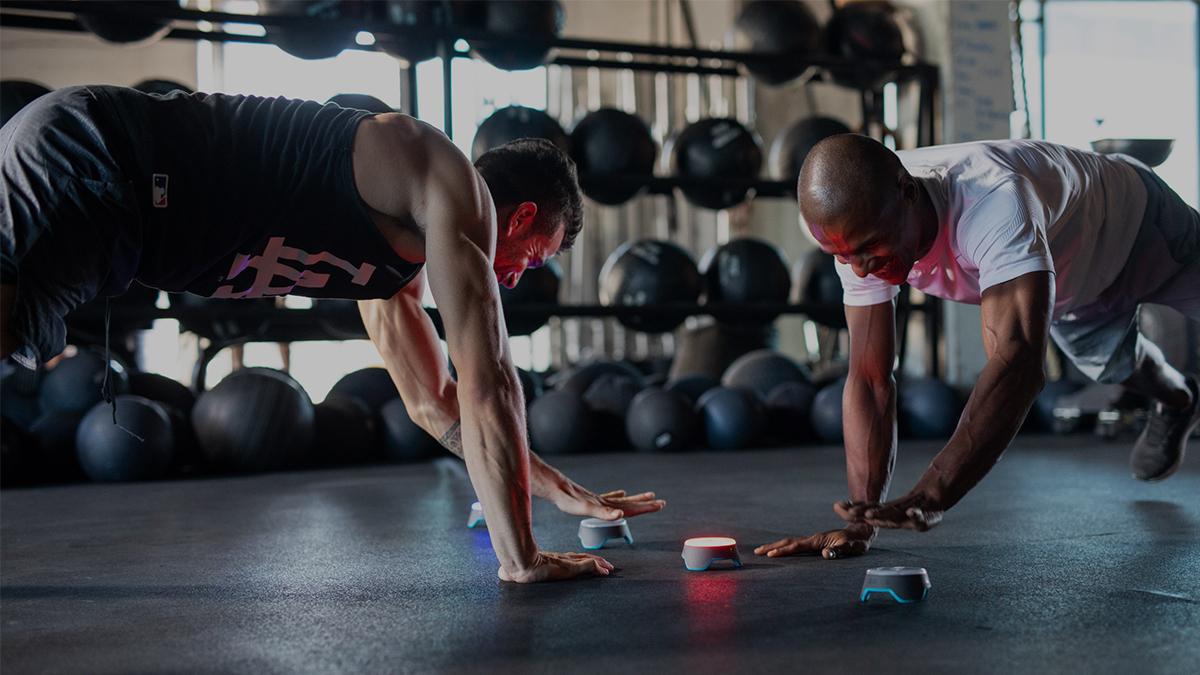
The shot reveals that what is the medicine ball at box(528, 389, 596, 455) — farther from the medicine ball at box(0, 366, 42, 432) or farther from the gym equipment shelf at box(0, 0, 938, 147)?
the medicine ball at box(0, 366, 42, 432)

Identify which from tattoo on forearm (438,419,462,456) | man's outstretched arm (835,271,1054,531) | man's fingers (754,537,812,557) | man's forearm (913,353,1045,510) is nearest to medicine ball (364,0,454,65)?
tattoo on forearm (438,419,462,456)

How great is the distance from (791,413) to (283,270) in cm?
350

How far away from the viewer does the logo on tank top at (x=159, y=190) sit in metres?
1.69

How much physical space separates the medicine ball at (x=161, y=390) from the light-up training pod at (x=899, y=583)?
11.4 ft

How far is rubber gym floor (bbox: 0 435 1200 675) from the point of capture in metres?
1.33

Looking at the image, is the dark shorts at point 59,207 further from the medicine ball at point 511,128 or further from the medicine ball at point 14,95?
the medicine ball at point 511,128

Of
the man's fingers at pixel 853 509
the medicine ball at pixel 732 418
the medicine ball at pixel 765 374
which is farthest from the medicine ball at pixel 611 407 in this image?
the man's fingers at pixel 853 509

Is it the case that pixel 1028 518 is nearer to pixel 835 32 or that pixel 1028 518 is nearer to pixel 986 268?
pixel 986 268

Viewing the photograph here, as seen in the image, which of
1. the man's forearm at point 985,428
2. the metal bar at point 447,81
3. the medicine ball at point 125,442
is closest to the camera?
the man's forearm at point 985,428

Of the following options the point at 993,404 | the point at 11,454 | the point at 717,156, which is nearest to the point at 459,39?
the point at 717,156

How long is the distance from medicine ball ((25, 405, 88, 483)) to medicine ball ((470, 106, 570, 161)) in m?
2.07

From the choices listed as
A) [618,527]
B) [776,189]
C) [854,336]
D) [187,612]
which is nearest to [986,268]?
[854,336]

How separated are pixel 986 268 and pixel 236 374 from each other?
328 cm

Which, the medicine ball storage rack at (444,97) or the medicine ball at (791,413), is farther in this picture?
the medicine ball at (791,413)
